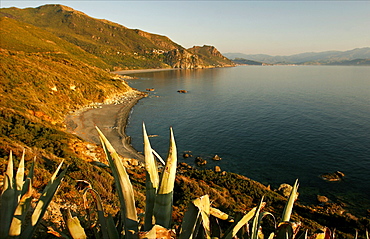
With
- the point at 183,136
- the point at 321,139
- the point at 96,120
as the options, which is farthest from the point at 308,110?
the point at 96,120

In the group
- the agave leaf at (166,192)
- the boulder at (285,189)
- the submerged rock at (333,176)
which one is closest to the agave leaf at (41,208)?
the agave leaf at (166,192)

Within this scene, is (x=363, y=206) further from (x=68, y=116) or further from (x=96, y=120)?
(x=68, y=116)

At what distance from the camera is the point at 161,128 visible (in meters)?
38.0

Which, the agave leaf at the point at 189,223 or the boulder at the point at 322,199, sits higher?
the agave leaf at the point at 189,223

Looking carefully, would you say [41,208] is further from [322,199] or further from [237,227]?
[322,199]

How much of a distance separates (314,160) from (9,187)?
96.9 feet

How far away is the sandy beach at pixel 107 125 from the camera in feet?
90.5

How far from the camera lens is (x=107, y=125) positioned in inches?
1394

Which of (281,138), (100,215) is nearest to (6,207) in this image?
(100,215)

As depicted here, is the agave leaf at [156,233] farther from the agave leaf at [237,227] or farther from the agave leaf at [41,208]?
the agave leaf at [41,208]

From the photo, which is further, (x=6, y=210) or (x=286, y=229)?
(x=286, y=229)

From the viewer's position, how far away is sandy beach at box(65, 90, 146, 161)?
90.5 ft

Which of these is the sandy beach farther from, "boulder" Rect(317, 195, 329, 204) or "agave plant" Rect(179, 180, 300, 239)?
"agave plant" Rect(179, 180, 300, 239)

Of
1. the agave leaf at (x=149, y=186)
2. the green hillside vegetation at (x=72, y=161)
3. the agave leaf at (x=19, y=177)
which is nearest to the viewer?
the agave leaf at (x=149, y=186)
